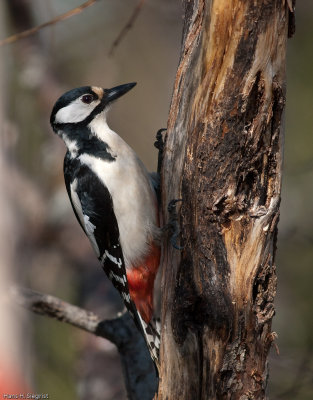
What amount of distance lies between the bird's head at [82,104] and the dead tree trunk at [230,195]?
123cm

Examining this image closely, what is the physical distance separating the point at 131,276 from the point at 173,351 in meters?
1.16

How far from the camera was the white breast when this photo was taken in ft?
11.9

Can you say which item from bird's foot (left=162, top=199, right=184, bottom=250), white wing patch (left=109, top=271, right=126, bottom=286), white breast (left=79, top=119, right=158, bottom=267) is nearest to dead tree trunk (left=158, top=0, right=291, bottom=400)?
bird's foot (left=162, top=199, right=184, bottom=250)

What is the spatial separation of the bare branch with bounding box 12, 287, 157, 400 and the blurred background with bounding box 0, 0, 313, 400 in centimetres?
54

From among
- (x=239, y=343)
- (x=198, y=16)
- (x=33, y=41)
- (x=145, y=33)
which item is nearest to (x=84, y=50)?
(x=145, y=33)

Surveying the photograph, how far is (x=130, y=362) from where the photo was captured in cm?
413

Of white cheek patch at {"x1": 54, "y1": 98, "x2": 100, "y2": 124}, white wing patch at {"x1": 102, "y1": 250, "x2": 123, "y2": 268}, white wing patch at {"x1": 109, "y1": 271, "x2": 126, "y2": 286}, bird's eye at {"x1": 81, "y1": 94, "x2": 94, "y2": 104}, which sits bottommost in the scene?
white wing patch at {"x1": 109, "y1": 271, "x2": 126, "y2": 286}

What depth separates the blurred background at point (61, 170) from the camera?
17.5 feet

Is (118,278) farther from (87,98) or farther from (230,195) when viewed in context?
(230,195)

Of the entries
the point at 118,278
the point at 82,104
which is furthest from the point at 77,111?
the point at 118,278

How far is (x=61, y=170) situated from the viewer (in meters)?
6.25

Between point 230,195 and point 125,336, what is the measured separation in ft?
5.96

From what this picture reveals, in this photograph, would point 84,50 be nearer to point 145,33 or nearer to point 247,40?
point 145,33

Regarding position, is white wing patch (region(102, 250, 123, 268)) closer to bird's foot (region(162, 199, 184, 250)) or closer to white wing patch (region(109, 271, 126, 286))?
white wing patch (region(109, 271, 126, 286))
